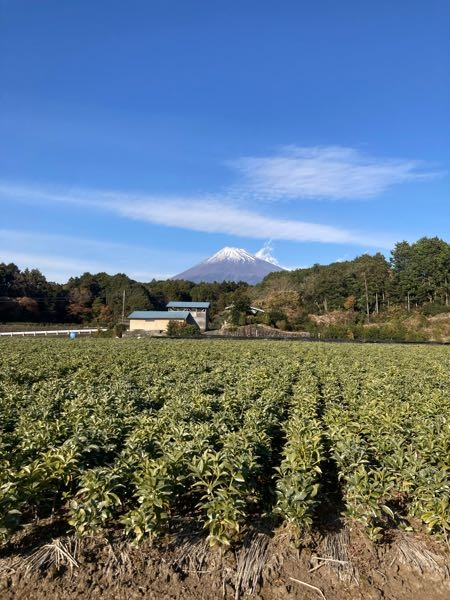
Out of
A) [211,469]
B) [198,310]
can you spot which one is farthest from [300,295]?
[211,469]

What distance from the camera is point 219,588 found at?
11.3ft

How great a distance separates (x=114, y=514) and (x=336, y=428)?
294 centimetres

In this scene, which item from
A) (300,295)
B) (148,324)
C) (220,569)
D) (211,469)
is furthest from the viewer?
(300,295)

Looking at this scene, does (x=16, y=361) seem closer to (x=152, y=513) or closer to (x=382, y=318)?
(x=152, y=513)

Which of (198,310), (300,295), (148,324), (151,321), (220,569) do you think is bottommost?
(220,569)

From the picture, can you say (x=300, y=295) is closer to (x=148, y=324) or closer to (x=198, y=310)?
(x=198, y=310)

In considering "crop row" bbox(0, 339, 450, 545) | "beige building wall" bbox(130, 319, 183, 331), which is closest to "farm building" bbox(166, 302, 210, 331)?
"beige building wall" bbox(130, 319, 183, 331)

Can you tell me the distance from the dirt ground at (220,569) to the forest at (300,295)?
49.7 meters

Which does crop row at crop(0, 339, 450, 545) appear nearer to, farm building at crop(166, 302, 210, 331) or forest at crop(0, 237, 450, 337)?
forest at crop(0, 237, 450, 337)

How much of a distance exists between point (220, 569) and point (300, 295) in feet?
228

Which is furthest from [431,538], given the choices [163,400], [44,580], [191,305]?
[191,305]

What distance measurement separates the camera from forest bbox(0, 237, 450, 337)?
61844 millimetres

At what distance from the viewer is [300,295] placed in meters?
72.0

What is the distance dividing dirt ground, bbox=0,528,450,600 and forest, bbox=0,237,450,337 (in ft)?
163
